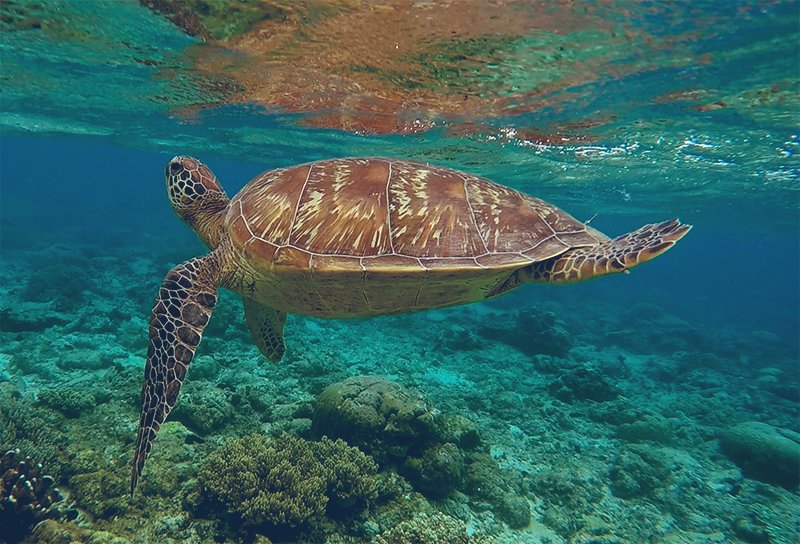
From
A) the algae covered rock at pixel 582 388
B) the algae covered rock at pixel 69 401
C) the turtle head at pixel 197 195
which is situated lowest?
the algae covered rock at pixel 69 401

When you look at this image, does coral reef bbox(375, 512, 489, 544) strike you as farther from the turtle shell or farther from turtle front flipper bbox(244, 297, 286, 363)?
turtle front flipper bbox(244, 297, 286, 363)

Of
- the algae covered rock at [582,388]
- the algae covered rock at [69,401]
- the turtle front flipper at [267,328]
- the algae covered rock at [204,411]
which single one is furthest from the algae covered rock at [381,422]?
the algae covered rock at [582,388]

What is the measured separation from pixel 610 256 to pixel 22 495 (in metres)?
6.27

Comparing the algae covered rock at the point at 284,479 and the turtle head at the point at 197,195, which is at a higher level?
the turtle head at the point at 197,195

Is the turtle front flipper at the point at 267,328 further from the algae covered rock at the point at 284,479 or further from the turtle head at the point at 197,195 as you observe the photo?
the algae covered rock at the point at 284,479

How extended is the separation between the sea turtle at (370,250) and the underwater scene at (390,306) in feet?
0.12

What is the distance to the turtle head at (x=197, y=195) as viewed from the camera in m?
5.84

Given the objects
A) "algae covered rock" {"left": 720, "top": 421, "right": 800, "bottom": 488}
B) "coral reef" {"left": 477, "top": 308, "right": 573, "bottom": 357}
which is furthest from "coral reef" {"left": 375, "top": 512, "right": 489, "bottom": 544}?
"coral reef" {"left": 477, "top": 308, "right": 573, "bottom": 357}

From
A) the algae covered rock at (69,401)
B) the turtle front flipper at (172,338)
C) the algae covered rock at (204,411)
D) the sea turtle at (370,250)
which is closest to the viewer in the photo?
the turtle front flipper at (172,338)

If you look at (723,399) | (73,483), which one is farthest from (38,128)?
(723,399)

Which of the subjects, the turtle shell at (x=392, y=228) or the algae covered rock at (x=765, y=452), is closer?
the turtle shell at (x=392, y=228)

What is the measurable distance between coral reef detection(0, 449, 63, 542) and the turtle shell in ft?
9.77

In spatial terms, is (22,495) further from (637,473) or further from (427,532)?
(637,473)

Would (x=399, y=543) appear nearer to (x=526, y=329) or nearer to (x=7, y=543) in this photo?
(x=7, y=543)
